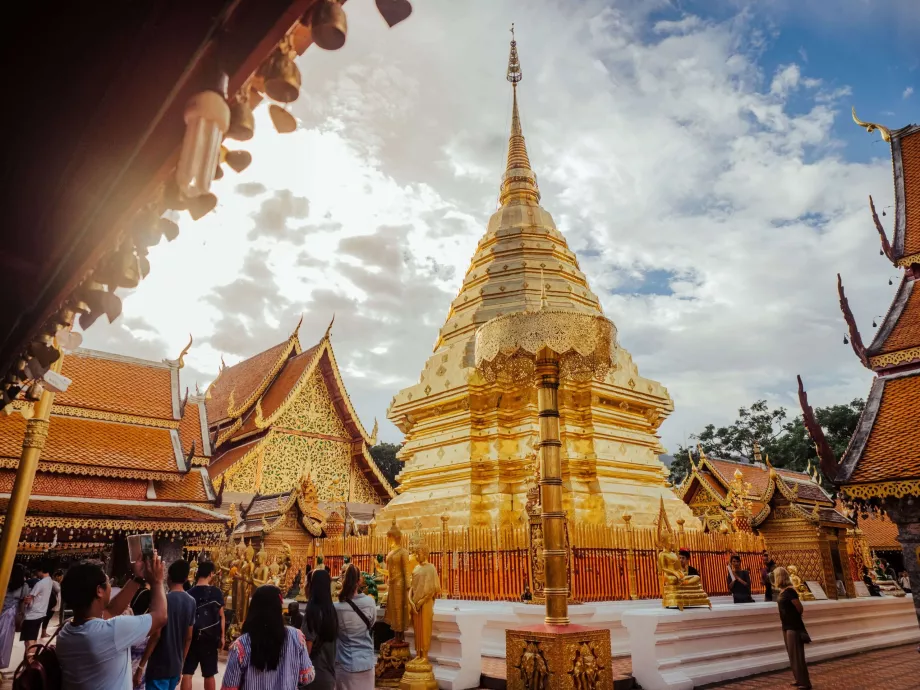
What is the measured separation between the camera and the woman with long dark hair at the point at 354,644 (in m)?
3.88

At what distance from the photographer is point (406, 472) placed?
1176 cm

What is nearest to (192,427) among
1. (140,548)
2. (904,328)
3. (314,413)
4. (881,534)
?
(314,413)

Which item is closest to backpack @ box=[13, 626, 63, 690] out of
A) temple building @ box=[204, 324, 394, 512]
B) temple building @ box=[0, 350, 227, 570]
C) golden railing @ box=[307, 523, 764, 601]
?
golden railing @ box=[307, 523, 764, 601]

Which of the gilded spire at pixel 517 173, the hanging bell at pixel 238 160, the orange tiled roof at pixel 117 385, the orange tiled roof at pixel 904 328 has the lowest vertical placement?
the hanging bell at pixel 238 160

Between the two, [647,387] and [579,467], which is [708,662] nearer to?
[579,467]

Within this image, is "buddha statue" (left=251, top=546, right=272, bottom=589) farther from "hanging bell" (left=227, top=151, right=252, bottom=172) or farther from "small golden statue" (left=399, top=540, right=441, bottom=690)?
"hanging bell" (left=227, top=151, right=252, bottom=172)

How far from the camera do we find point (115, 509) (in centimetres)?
1138

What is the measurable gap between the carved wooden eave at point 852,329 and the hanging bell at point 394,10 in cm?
823

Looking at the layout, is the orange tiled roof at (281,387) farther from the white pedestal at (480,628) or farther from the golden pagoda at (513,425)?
the white pedestal at (480,628)

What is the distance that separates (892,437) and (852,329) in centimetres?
153

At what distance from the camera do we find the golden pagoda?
10055 mm

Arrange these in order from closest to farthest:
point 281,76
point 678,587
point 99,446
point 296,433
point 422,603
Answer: point 281,76 < point 422,603 < point 678,587 < point 99,446 < point 296,433

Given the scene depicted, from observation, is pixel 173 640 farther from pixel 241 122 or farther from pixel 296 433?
pixel 296 433

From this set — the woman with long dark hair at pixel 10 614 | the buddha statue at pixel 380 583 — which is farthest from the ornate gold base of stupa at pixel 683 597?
the woman with long dark hair at pixel 10 614
